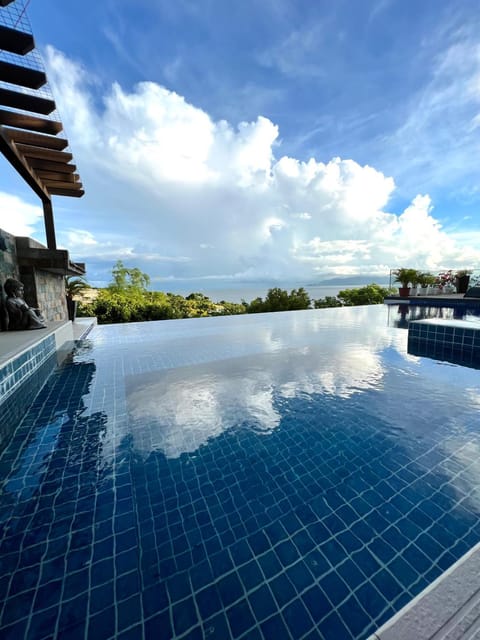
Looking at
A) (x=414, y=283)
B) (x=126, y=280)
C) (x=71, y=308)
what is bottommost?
(x=71, y=308)

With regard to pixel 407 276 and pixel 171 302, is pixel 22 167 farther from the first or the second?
pixel 407 276

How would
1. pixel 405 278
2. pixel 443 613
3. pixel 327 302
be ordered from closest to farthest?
pixel 443 613 → pixel 405 278 → pixel 327 302

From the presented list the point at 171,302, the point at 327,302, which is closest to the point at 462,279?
the point at 327,302

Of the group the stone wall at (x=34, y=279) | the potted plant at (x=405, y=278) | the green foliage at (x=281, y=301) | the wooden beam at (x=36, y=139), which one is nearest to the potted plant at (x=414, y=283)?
the potted plant at (x=405, y=278)

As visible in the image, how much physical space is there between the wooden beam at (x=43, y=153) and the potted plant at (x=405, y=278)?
16.1m

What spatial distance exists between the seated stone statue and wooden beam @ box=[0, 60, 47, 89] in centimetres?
327

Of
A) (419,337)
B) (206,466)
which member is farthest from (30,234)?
(419,337)

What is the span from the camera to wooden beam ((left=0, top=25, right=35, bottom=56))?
324cm

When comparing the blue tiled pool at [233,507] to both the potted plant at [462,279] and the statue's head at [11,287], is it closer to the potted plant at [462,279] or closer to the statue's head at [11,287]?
the statue's head at [11,287]

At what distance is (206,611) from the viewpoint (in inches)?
46.0

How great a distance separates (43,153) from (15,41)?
2.95 meters

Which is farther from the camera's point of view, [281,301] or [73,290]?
[281,301]

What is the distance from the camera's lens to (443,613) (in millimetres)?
1082

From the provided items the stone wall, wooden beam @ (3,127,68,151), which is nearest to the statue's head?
the stone wall
